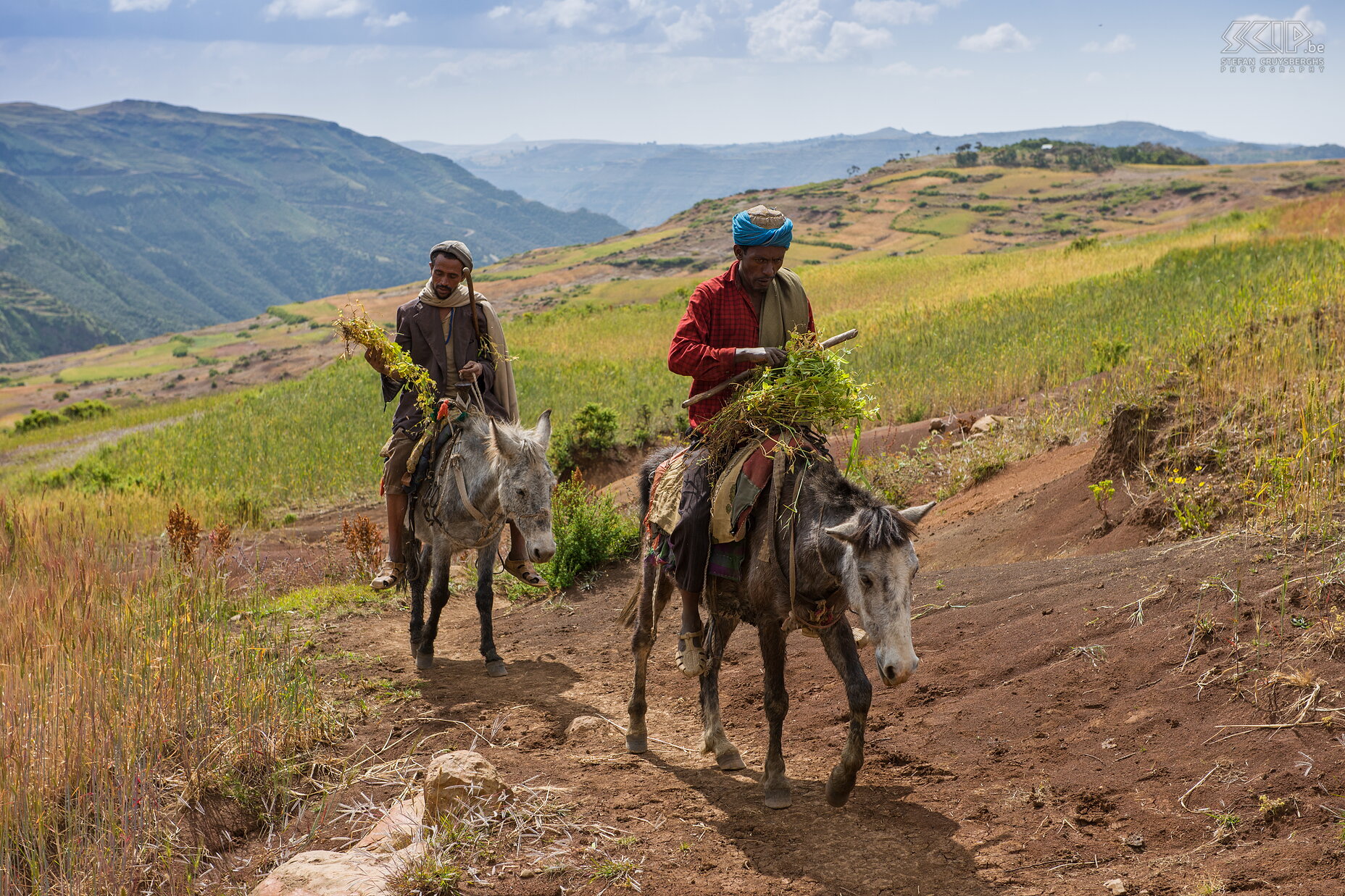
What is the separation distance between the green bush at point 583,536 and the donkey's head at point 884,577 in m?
5.48

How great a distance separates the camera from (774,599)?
451 centimetres

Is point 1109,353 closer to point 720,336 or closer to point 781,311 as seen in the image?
point 781,311

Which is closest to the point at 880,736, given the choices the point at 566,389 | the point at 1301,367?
the point at 1301,367

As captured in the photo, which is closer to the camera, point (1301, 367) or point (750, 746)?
point (750, 746)

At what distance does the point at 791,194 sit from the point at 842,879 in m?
104

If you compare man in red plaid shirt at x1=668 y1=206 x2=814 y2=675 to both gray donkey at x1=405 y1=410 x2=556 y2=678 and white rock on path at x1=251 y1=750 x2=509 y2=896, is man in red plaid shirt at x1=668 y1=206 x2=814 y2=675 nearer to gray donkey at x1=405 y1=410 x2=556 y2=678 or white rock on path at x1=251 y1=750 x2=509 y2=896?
→ white rock on path at x1=251 y1=750 x2=509 y2=896

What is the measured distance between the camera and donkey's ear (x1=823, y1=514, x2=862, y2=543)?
3834 mm

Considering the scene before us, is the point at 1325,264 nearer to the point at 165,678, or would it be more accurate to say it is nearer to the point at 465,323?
the point at 465,323

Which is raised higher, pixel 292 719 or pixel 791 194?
pixel 791 194

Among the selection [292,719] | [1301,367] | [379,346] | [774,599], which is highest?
[379,346]

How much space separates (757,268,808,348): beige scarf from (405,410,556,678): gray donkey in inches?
79.8

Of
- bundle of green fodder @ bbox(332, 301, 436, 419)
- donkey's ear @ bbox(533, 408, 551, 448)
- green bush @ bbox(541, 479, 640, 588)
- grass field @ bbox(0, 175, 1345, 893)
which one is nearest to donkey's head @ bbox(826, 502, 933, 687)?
grass field @ bbox(0, 175, 1345, 893)

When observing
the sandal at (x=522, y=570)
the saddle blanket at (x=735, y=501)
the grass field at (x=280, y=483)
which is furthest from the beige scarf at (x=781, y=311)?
the sandal at (x=522, y=570)

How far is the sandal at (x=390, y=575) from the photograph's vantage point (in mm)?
7605
